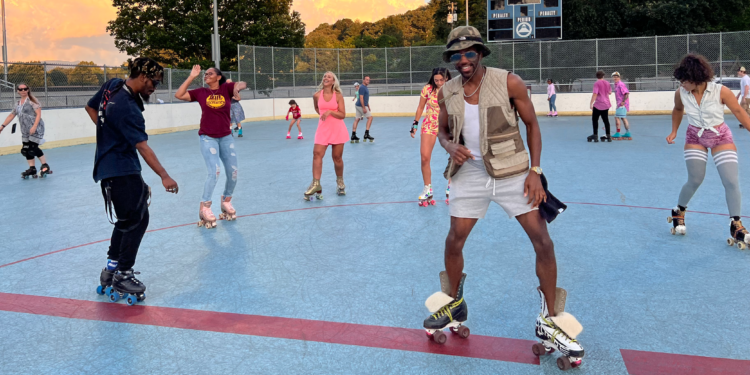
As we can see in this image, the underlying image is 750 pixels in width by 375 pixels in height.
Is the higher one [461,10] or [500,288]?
[461,10]

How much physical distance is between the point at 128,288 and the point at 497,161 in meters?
2.98

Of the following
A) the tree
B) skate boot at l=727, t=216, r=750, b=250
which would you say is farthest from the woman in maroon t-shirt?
the tree

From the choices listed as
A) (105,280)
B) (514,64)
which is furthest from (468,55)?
(514,64)

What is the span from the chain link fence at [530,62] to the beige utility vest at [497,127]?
25117mm

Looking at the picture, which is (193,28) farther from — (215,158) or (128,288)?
(128,288)

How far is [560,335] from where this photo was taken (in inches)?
141

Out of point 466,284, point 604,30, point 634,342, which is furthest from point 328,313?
point 604,30

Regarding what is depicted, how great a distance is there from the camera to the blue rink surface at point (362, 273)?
3.80 meters

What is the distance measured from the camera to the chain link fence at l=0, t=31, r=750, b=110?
26.5 metres

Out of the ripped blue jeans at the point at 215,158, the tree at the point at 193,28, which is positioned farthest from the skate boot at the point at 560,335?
the tree at the point at 193,28

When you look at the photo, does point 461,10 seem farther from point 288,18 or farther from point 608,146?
point 608,146

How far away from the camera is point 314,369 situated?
360 cm

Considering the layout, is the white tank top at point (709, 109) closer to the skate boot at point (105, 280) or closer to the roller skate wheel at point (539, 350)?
the roller skate wheel at point (539, 350)

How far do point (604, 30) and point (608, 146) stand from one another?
25288mm
